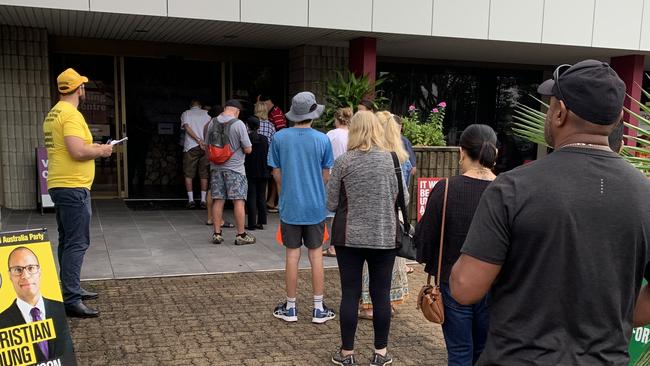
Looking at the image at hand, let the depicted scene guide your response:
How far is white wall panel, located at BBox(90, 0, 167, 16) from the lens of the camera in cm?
738

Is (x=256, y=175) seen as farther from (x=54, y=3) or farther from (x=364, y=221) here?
(x=364, y=221)

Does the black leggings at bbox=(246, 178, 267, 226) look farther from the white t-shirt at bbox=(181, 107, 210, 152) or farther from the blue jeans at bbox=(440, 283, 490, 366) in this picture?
the blue jeans at bbox=(440, 283, 490, 366)

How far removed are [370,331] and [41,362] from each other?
2.45 m

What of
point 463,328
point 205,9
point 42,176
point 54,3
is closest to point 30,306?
point 463,328

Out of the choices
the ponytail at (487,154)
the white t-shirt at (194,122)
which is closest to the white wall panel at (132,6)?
the white t-shirt at (194,122)

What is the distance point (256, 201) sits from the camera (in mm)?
8328

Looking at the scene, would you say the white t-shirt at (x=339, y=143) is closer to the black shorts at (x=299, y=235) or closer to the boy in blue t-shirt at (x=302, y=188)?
the boy in blue t-shirt at (x=302, y=188)

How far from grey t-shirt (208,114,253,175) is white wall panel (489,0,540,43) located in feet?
16.0

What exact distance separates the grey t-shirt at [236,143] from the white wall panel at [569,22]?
229 inches

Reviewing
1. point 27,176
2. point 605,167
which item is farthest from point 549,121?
point 27,176

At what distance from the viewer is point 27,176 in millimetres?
9523

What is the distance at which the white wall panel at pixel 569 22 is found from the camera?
972cm

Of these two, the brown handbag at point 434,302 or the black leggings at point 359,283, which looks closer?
the brown handbag at point 434,302

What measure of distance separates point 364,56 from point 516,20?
264 centimetres
